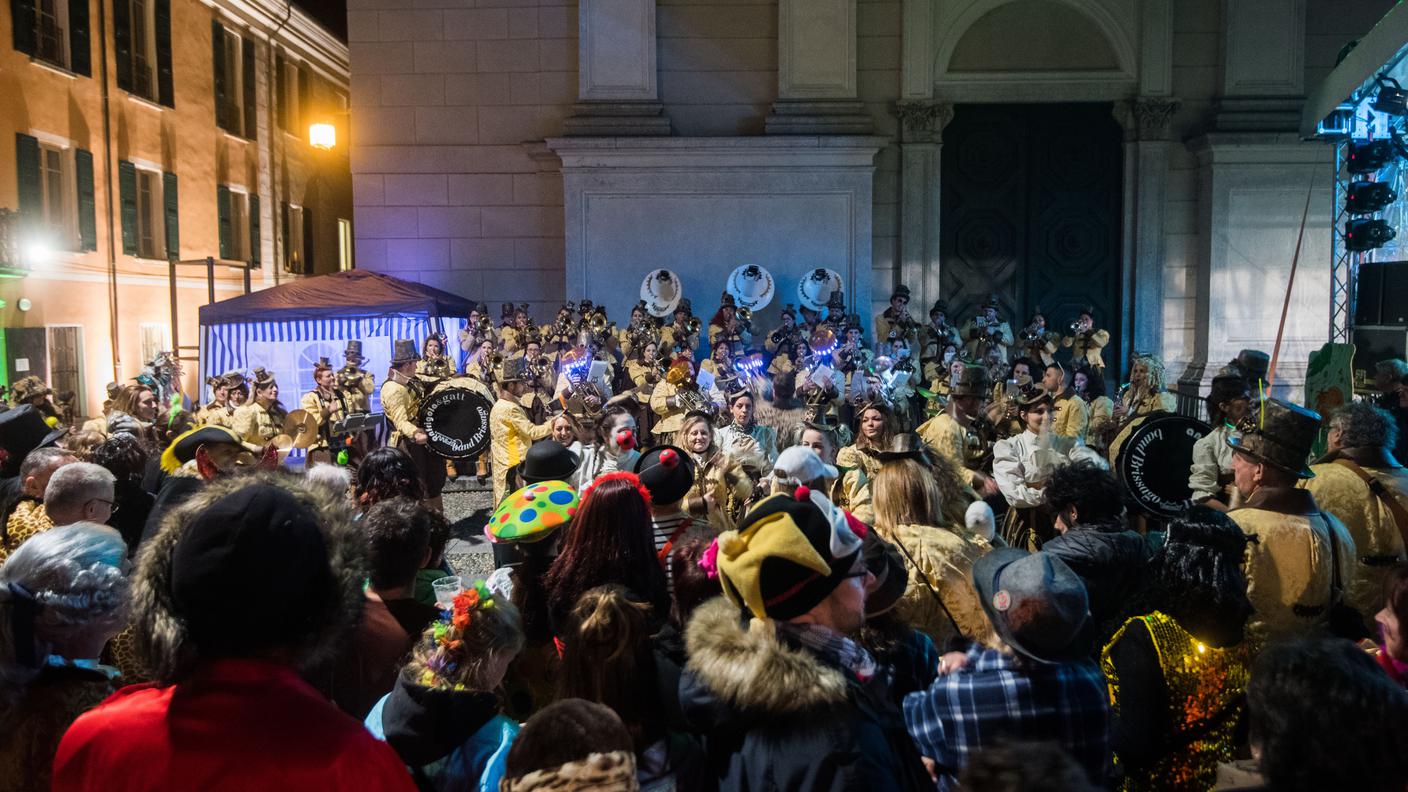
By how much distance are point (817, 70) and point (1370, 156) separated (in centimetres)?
914

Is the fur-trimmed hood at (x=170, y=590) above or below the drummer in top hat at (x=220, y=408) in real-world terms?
above

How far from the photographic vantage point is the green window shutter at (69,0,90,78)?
19359 millimetres

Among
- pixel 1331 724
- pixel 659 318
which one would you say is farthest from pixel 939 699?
pixel 659 318

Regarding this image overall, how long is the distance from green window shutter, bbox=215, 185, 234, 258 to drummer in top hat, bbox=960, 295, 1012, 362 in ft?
60.3

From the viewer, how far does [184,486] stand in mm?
4988

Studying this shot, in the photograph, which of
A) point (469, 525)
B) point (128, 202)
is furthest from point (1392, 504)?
point (128, 202)

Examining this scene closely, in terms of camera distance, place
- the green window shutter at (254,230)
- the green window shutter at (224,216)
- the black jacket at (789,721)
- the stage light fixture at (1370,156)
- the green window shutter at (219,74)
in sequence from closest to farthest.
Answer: the black jacket at (789,721)
the stage light fixture at (1370,156)
the green window shutter at (219,74)
the green window shutter at (224,216)
the green window shutter at (254,230)

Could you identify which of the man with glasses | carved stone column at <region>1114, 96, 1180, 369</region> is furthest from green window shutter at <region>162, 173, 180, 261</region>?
the man with glasses

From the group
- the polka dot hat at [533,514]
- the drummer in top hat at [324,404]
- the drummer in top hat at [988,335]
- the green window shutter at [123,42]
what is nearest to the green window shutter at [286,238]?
the green window shutter at [123,42]

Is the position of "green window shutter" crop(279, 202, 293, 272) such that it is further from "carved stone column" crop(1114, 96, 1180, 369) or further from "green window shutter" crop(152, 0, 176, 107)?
"carved stone column" crop(1114, 96, 1180, 369)

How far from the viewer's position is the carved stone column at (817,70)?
1734 centimetres

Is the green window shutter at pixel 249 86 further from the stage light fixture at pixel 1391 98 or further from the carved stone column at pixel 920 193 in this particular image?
the stage light fixture at pixel 1391 98

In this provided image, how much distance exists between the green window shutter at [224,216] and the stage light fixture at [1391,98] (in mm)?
23463

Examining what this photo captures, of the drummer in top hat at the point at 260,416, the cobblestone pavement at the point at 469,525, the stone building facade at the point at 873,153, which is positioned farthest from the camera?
the stone building facade at the point at 873,153
